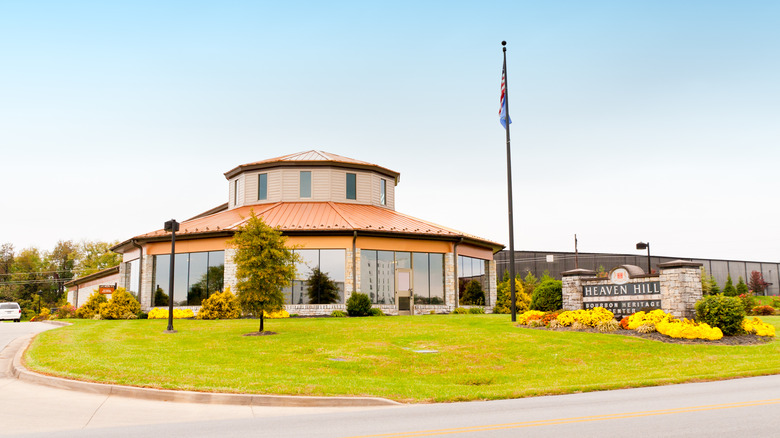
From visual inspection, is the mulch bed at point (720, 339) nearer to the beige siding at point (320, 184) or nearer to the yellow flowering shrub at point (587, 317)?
the yellow flowering shrub at point (587, 317)

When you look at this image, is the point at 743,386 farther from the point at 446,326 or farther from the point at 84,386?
the point at 84,386

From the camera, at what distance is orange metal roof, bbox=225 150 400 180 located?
37.1 metres

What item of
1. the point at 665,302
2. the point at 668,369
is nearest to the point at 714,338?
the point at 665,302

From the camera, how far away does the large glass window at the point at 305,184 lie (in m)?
37.0

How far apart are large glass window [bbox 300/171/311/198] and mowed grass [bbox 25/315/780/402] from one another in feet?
54.5

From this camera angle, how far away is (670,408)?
362 inches

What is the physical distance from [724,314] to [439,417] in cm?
1306

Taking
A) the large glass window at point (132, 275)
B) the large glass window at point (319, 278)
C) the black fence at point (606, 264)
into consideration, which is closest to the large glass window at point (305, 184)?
the large glass window at point (319, 278)

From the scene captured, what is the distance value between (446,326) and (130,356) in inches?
419

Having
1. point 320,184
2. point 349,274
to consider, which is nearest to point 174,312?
point 349,274

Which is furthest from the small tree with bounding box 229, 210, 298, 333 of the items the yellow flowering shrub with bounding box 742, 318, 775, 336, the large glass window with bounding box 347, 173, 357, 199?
the large glass window with bounding box 347, 173, 357, 199

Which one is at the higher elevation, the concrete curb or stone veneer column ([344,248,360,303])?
stone veneer column ([344,248,360,303])

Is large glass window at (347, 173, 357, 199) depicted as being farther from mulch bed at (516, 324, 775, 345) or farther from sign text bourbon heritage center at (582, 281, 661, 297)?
mulch bed at (516, 324, 775, 345)

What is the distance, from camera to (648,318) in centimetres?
1909
